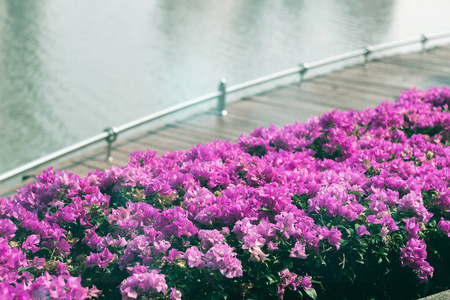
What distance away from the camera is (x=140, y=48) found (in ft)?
63.3

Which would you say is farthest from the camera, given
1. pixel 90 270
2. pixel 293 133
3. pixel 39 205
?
pixel 293 133

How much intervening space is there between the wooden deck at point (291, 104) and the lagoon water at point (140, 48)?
561 centimetres

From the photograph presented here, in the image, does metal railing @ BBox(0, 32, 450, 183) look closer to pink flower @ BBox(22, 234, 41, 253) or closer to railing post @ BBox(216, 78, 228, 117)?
railing post @ BBox(216, 78, 228, 117)

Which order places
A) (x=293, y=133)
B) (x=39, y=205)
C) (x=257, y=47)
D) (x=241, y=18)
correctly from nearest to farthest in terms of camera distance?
(x=39, y=205)
(x=293, y=133)
(x=257, y=47)
(x=241, y=18)

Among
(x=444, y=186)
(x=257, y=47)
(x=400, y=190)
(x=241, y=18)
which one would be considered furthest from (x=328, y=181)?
(x=241, y=18)

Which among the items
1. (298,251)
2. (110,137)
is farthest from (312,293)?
(110,137)

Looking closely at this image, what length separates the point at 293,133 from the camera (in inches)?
239

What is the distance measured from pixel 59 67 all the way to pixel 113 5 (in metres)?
8.18

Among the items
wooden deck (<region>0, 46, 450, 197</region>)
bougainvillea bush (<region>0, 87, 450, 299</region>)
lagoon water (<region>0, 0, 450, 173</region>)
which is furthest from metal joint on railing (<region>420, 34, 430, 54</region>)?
bougainvillea bush (<region>0, 87, 450, 299</region>)

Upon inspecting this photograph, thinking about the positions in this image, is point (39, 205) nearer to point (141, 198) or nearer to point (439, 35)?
point (141, 198)

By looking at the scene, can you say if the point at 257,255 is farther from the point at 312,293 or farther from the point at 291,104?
the point at 291,104

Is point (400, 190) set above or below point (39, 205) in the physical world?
above

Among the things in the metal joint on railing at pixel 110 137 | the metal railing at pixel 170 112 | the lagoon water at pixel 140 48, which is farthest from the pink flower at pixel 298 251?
the lagoon water at pixel 140 48


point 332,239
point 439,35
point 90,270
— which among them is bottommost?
point 90,270
